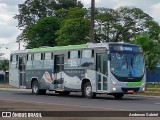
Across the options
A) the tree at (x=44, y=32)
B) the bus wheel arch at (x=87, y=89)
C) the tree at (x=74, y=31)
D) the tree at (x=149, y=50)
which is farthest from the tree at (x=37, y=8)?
the bus wheel arch at (x=87, y=89)

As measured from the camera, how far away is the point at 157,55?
49.0 metres

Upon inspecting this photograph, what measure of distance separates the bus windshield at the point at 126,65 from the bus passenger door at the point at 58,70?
16.1 feet

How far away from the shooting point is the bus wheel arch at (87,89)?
2738cm

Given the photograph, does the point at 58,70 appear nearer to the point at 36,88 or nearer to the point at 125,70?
the point at 36,88

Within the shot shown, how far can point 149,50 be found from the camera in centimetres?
4731

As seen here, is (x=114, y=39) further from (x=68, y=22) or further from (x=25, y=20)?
(x=25, y=20)

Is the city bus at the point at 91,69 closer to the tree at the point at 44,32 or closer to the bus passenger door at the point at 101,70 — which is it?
the bus passenger door at the point at 101,70

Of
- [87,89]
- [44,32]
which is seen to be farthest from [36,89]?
[44,32]

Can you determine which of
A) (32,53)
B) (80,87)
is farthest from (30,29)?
(80,87)

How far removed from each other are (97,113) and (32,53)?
75.6 ft

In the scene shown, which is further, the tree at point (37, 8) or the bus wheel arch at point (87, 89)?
the tree at point (37, 8)

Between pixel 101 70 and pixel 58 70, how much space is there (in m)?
4.61

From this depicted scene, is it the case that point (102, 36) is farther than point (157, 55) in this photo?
Yes

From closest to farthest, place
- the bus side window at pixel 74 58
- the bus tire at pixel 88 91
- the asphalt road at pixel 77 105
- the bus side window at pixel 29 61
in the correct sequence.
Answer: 1. the asphalt road at pixel 77 105
2. the bus tire at pixel 88 91
3. the bus side window at pixel 74 58
4. the bus side window at pixel 29 61
